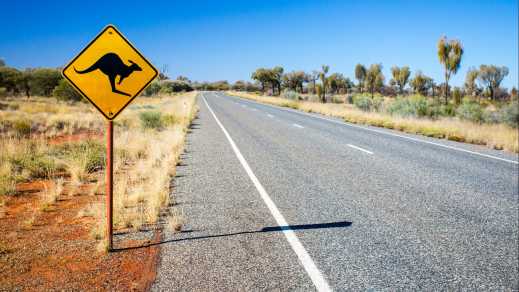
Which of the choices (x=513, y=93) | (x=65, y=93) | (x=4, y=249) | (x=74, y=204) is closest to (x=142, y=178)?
(x=74, y=204)

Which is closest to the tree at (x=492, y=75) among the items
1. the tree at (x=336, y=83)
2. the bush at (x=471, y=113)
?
the tree at (x=336, y=83)

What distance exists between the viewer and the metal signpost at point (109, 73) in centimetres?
369

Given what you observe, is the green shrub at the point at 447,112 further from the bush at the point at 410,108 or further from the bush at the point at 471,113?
the bush at the point at 471,113

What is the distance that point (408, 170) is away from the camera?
26.6 ft

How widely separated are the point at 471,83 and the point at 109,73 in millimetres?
78670

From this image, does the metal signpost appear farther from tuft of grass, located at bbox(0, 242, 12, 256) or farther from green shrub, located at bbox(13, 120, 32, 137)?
green shrub, located at bbox(13, 120, 32, 137)

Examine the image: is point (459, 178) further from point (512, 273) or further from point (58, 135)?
point (58, 135)

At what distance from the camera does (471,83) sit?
226ft

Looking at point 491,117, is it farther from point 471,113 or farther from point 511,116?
point 511,116

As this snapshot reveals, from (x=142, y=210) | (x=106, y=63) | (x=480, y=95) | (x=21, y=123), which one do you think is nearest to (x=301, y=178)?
(x=142, y=210)

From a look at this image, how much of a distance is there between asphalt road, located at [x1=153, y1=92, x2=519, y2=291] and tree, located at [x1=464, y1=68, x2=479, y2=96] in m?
69.8

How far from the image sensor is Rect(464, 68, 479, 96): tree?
2680 inches

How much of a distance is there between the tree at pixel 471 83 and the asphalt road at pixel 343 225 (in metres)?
69.8

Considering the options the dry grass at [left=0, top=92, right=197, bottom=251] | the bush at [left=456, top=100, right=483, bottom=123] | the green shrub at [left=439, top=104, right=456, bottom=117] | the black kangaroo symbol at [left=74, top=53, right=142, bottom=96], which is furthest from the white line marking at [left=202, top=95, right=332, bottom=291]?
the green shrub at [left=439, top=104, right=456, bottom=117]
